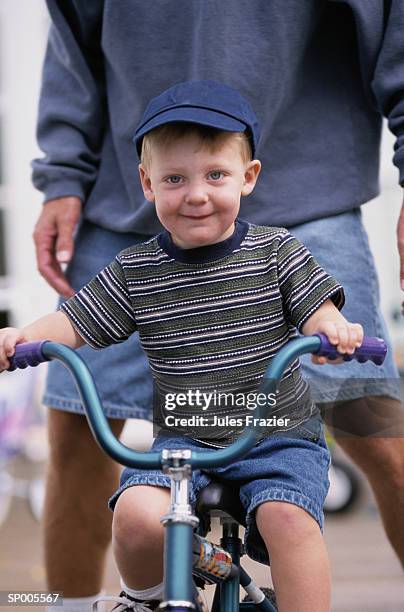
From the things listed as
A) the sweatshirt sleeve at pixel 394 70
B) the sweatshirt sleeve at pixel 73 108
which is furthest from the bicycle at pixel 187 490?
the sweatshirt sleeve at pixel 73 108

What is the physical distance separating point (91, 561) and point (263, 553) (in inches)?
36.4

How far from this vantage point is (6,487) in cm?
524

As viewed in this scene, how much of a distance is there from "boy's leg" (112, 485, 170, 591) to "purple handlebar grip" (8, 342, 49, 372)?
27 centimetres

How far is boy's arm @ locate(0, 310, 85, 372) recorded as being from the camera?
6.11 feet

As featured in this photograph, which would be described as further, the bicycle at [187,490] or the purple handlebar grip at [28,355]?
the purple handlebar grip at [28,355]

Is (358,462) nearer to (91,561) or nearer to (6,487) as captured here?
(91,561)

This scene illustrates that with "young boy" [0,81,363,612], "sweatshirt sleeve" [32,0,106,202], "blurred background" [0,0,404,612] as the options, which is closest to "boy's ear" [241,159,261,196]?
"young boy" [0,81,363,612]

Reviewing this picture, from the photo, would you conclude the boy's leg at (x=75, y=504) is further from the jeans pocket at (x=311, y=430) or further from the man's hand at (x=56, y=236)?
the jeans pocket at (x=311, y=430)

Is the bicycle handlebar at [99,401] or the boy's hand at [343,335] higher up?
the boy's hand at [343,335]

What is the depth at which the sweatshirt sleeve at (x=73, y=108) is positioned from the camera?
2.64m

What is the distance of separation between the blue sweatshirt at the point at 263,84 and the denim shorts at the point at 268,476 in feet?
2.18

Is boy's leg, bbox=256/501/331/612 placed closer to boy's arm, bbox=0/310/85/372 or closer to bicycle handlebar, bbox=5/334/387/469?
bicycle handlebar, bbox=5/334/387/469

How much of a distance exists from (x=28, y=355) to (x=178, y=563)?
464 mm

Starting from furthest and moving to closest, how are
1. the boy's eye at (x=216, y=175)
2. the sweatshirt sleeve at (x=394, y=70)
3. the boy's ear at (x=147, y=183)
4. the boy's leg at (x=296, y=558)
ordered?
the sweatshirt sleeve at (x=394, y=70) < the boy's ear at (x=147, y=183) < the boy's eye at (x=216, y=175) < the boy's leg at (x=296, y=558)
